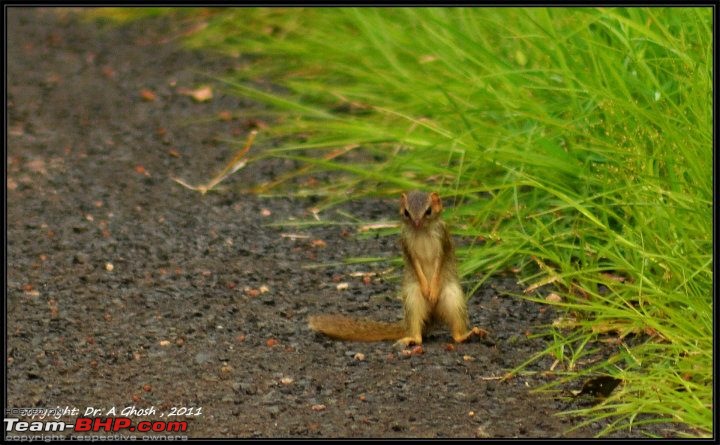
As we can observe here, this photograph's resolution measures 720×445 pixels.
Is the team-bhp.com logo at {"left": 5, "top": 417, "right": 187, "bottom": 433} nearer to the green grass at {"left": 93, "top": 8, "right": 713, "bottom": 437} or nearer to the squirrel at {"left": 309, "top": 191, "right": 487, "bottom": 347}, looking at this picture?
the squirrel at {"left": 309, "top": 191, "right": 487, "bottom": 347}

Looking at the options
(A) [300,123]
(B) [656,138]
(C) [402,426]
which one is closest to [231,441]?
(C) [402,426]

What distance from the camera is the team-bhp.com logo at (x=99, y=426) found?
13.0ft

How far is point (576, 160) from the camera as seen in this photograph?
5.06 meters

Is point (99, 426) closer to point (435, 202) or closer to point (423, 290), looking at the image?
point (423, 290)

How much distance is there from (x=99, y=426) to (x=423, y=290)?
134 cm

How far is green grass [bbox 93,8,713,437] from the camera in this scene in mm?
4250

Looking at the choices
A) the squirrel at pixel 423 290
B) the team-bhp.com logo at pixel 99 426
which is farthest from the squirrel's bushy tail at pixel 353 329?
the team-bhp.com logo at pixel 99 426

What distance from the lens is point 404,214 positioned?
4594 mm

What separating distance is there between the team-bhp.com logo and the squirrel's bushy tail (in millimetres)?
824

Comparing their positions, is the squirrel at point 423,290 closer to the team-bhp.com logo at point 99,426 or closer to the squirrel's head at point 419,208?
the squirrel's head at point 419,208

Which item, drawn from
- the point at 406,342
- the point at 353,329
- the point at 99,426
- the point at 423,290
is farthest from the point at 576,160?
the point at 99,426

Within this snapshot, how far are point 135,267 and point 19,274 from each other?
0.50 metres

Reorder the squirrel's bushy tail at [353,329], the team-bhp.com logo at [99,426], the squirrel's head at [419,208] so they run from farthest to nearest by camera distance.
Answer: the squirrel's bushy tail at [353,329] → the squirrel's head at [419,208] → the team-bhp.com logo at [99,426]

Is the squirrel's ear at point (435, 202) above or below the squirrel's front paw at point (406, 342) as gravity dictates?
above
